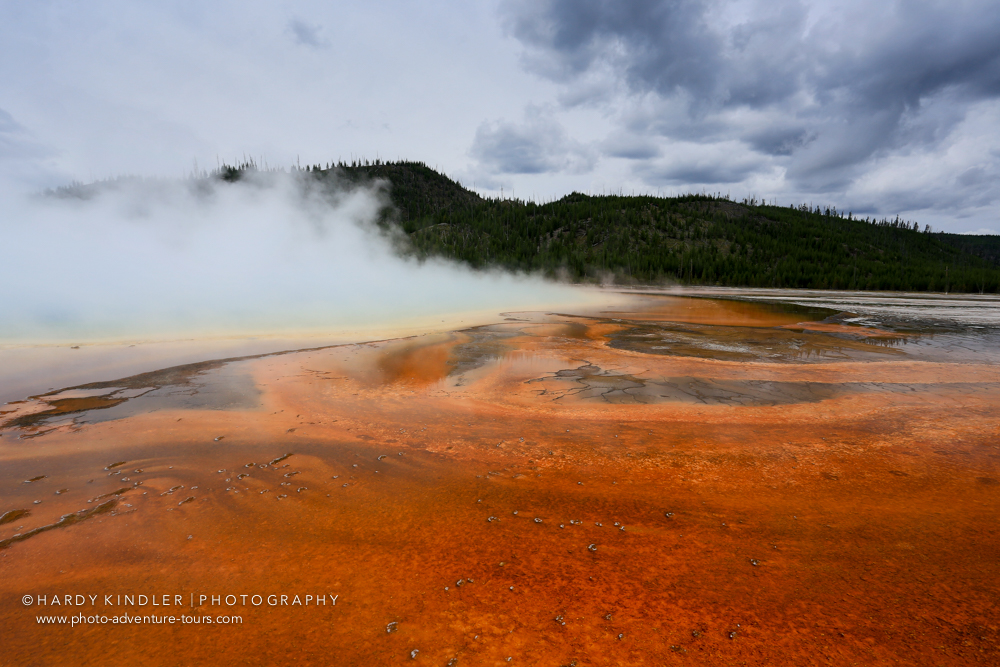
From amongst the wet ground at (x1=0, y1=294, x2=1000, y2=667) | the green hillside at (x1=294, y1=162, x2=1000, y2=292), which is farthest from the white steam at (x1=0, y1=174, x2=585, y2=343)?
the green hillside at (x1=294, y1=162, x2=1000, y2=292)

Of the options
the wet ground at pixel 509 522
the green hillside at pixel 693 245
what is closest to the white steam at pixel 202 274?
the wet ground at pixel 509 522

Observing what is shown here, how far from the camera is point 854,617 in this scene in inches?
116

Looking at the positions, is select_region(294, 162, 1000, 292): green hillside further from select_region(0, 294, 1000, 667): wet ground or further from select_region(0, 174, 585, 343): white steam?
select_region(0, 294, 1000, 667): wet ground

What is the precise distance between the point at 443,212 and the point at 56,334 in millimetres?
98016

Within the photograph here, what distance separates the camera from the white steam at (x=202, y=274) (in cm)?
1812

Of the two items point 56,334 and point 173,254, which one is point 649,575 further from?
point 173,254

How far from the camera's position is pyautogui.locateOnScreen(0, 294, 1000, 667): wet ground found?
2.81m

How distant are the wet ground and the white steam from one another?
10.8 m

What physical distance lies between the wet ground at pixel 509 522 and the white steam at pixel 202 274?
1085cm

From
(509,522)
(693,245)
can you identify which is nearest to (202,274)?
(509,522)

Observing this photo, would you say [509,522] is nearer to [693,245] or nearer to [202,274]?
[202,274]

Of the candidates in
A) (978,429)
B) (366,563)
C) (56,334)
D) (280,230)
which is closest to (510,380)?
(366,563)

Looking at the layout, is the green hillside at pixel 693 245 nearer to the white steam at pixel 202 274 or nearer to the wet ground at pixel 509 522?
the white steam at pixel 202 274

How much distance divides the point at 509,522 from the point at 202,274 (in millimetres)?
38051
